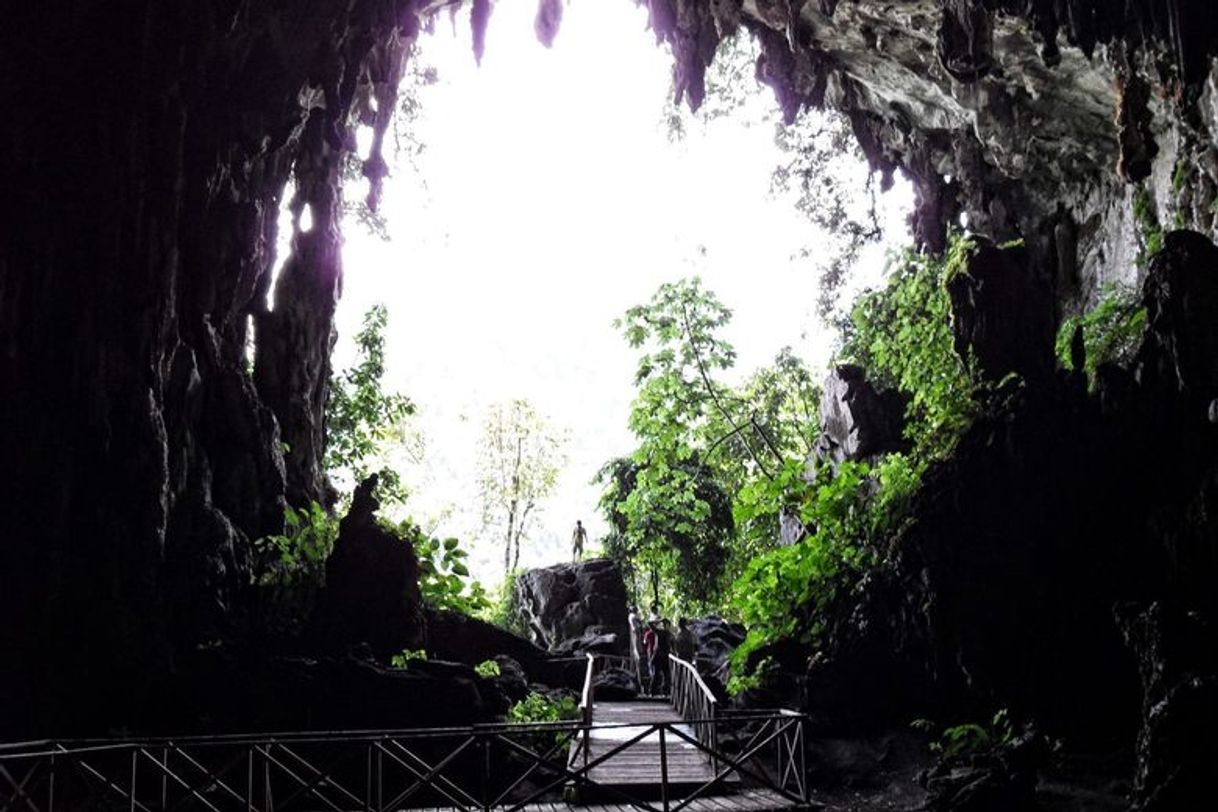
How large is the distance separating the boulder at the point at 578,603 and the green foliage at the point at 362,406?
7461mm

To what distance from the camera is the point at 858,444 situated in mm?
18281

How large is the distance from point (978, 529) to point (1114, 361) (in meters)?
3.29

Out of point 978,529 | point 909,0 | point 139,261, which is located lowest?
point 978,529

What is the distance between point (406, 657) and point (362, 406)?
9.17 m

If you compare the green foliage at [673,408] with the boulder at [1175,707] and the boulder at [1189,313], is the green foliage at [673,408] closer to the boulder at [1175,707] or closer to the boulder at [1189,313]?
the boulder at [1189,313]

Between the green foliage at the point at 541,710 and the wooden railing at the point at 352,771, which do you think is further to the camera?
the green foliage at the point at 541,710

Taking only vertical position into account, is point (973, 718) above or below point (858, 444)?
below

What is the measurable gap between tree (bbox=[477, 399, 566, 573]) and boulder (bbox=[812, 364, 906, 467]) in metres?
26.0

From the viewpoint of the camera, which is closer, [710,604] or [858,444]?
[858,444]

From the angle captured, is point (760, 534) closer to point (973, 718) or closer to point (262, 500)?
point (973, 718)

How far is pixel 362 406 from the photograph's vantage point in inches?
852

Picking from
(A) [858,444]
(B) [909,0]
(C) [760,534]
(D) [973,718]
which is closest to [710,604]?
(C) [760,534]

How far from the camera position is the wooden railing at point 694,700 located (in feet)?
39.7

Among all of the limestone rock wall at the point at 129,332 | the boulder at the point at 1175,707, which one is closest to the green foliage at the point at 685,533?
the limestone rock wall at the point at 129,332
